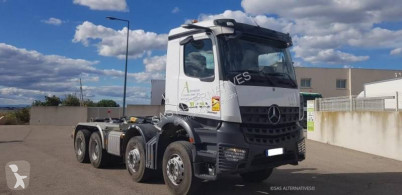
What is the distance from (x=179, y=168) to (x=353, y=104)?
1155 centimetres

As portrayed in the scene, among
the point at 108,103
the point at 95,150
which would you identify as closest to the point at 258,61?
the point at 95,150

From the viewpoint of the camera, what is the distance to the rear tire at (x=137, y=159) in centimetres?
882

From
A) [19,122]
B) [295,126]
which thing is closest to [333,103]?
[295,126]

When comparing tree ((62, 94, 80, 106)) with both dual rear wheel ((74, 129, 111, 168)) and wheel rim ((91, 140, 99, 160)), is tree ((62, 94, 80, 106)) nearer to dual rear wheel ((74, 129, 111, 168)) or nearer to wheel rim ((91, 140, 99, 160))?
dual rear wheel ((74, 129, 111, 168))

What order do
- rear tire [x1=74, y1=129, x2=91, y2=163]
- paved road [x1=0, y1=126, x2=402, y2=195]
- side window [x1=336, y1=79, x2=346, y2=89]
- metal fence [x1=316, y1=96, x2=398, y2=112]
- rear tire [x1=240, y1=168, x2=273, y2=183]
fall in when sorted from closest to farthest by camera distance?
paved road [x1=0, y1=126, x2=402, y2=195] → rear tire [x1=240, y1=168, x2=273, y2=183] → rear tire [x1=74, y1=129, x2=91, y2=163] → metal fence [x1=316, y1=96, x2=398, y2=112] → side window [x1=336, y1=79, x2=346, y2=89]

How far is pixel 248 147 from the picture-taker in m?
7.00

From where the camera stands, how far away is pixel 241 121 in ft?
23.1

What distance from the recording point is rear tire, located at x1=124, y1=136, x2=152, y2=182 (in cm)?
882

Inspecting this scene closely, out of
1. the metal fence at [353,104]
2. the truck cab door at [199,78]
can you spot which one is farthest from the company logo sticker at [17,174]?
the metal fence at [353,104]

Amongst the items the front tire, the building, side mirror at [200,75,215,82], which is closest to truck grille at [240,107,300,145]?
side mirror at [200,75,215,82]

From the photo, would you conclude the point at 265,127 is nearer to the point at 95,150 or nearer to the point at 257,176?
the point at 257,176

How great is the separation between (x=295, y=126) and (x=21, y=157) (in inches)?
375

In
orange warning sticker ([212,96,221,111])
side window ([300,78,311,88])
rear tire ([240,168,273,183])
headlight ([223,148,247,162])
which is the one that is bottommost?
rear tire ([240,168,273,183])

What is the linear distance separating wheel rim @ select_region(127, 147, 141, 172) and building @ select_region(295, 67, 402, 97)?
4555 cm
